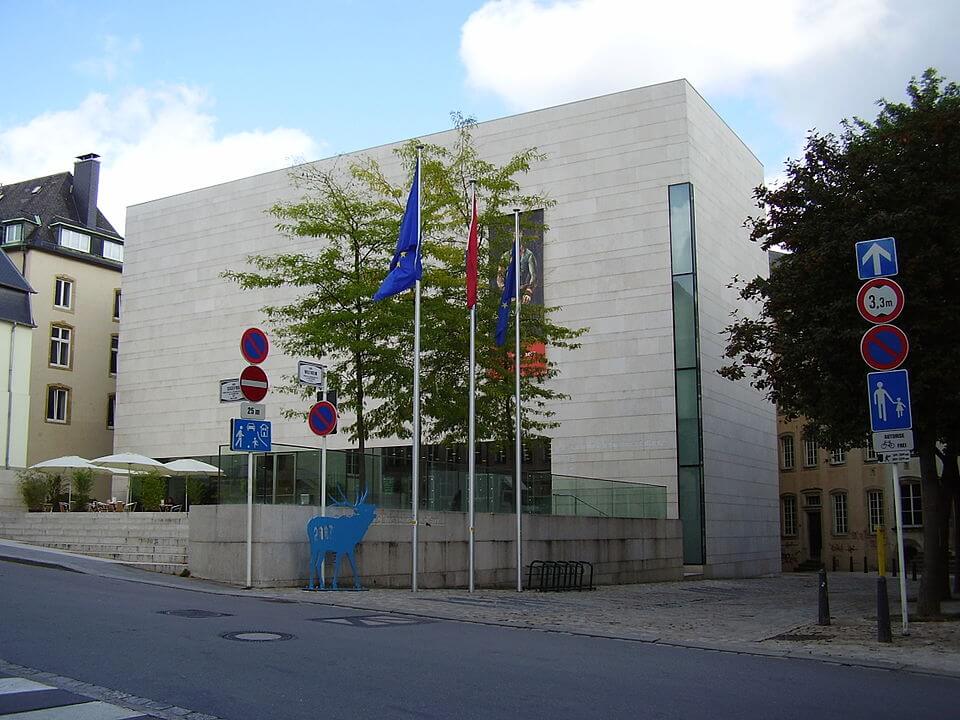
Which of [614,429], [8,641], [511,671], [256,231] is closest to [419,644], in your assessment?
[511,671]

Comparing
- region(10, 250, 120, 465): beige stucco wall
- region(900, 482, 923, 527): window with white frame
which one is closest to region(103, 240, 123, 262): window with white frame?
region(10, 250, 120, 465): beige stucco wall

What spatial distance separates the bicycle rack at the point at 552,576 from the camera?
78.5 ft

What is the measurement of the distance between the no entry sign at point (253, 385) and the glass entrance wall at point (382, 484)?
1.22 meters

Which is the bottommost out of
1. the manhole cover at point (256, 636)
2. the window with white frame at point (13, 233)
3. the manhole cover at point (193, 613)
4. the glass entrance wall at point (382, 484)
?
the manhole cover at point (256, 636)

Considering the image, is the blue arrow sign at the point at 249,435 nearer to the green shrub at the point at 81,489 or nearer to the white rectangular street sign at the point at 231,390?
the white rectangular street sign at the point at 231,390

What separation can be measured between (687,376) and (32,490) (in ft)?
74.3

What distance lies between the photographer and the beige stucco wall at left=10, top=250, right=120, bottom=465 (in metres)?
50.6

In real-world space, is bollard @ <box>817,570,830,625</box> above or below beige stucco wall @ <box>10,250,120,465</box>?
below

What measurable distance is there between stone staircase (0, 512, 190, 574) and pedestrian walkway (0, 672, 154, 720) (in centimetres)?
1188

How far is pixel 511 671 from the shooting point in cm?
887

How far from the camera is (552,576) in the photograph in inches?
983

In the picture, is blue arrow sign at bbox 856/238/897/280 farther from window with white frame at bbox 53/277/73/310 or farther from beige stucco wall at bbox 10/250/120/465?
window with white frame at bbox 53/277/73/310

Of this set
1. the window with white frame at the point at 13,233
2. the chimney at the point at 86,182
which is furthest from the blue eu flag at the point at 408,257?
the chimney at the point at 86,182

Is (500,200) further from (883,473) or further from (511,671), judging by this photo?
(883,473)
